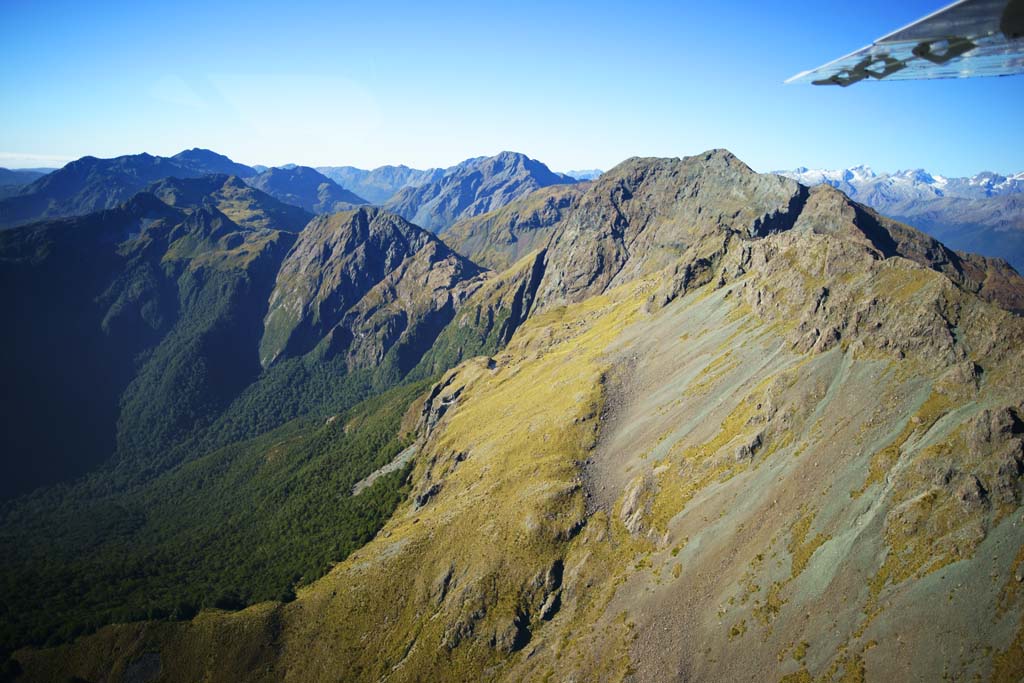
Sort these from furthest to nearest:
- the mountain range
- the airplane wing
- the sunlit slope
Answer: the mountain range
the sunlit slope
the airplane wing

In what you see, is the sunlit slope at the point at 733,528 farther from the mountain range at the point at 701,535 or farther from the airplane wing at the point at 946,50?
the airplane wing at the point at 946,50

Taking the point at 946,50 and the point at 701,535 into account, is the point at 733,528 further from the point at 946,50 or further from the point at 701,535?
the point at 946,50

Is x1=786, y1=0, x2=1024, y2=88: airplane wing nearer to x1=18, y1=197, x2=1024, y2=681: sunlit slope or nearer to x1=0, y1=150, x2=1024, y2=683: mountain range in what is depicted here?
x1=0, y1=150, x2=1024, y2=683: mountain range

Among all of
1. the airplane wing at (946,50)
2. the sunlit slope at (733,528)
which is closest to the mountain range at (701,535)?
the sunlit slope at (733,528)

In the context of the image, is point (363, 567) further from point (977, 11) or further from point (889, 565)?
point (977, 11)

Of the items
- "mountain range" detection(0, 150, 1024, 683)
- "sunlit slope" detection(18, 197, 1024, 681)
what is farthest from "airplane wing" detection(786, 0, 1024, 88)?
"sunlit slope" detection(18, 197, 1024, 681)

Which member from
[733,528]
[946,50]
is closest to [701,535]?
[733,528]
